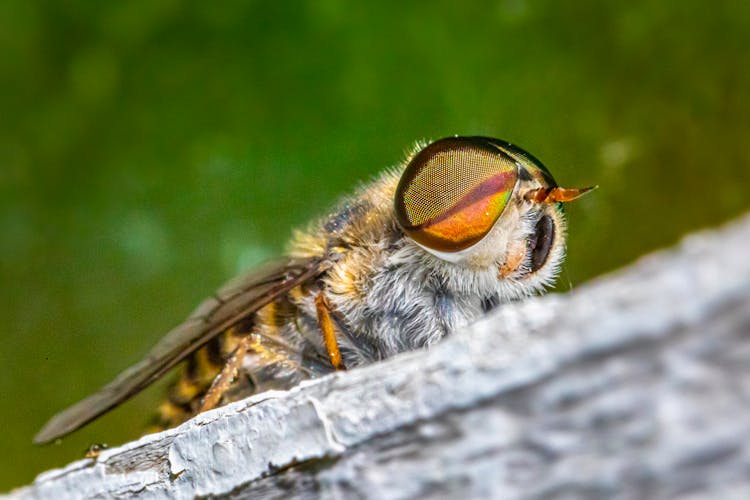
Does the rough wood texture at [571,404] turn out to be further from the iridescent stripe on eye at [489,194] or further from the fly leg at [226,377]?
the fly leg at [226,377]

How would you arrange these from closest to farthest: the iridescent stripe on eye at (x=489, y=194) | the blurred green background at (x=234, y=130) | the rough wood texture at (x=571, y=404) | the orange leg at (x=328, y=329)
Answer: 1. the rough wood texture at (x=571, y=404)
2. the iridescent stripe on eye at (x=489, y=194)
3. the orange leg at (x=328, y=329)
4. the blurred green background at (x=234, y=130)

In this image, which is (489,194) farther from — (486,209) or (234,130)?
(234,130)

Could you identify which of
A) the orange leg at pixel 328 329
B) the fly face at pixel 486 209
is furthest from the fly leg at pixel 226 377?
the fly face at pixel 486 209

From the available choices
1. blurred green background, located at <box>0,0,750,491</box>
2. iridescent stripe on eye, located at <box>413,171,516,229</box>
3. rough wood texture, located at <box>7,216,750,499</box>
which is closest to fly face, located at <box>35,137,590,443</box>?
iridescent stripe on eye, located at <box>413,171,516,229</box>

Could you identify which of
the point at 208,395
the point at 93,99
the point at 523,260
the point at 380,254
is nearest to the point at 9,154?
the point at 93,99

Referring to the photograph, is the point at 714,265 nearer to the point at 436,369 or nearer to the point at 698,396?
the point at 698,396

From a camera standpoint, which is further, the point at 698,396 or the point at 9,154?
the point at 9,154

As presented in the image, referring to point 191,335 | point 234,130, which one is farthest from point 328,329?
point 234,130

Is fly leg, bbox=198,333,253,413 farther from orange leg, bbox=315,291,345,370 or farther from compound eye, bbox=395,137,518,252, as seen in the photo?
compound eye, bbox=395,137,518,252

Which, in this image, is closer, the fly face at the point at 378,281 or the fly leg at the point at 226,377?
the fly face at the point at 378,281
